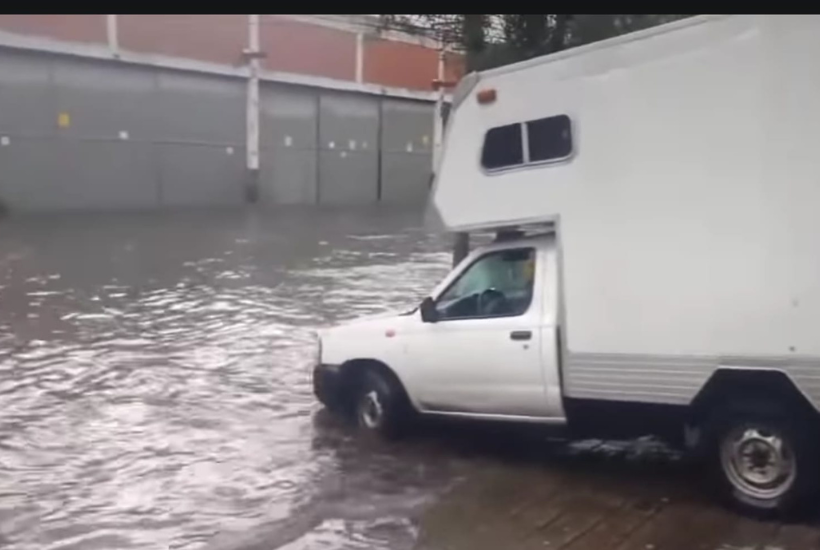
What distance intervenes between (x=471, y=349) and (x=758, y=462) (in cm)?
215

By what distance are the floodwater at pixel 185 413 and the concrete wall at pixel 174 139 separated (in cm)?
1027

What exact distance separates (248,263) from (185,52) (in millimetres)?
14975

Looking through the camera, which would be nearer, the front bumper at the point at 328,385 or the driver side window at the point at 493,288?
the driver side window at the point at 493,288

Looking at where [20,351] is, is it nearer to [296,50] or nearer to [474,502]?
[474,502]

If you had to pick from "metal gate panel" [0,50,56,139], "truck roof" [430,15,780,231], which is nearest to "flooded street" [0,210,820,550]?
"truck roof" [430,15,780,231]

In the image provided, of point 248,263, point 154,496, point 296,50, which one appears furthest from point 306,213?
point 154,496

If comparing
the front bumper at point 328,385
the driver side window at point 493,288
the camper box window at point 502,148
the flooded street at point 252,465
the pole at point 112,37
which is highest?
the pole at point 112,37

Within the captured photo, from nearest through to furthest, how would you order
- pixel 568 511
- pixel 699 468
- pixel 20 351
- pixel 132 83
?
1. pixel 568 511
2. pixel 699 468
3. pixel 20 351
4. pixel 132 83

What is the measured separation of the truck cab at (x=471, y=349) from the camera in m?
7.55

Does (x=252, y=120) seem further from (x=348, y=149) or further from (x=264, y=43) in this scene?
(x=348, y=149)

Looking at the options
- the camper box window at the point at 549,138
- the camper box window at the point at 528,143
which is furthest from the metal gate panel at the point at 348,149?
the camper box window at the point at 549,138

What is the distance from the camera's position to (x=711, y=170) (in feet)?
22.1

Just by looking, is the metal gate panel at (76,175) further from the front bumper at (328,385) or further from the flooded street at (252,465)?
the front bumper at (328,385)

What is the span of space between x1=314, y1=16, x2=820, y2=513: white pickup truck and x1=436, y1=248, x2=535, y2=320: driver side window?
1 cm
